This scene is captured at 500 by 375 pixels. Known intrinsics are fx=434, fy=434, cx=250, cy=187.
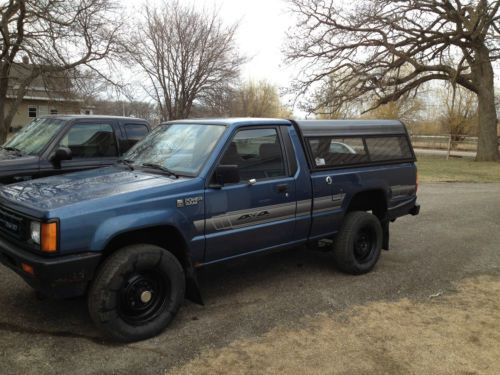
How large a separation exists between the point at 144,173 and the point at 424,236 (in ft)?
17.0

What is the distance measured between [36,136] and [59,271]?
444 cm

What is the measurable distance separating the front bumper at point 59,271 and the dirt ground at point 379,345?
0.99m

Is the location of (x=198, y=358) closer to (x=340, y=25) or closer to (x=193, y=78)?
(x=340, y=25)

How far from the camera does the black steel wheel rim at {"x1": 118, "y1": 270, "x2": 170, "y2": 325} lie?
11.6 feet

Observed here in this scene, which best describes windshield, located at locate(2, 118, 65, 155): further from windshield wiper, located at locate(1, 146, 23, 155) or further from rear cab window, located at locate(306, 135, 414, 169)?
rear cab window, located at locate(306, 135, 414, 169)

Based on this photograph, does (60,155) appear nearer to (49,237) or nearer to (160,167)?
(160,167)

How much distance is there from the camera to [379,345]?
3.62 metres

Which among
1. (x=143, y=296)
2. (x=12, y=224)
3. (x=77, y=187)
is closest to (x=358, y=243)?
(x=143, y=296)

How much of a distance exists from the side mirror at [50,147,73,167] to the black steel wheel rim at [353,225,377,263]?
4.10 m

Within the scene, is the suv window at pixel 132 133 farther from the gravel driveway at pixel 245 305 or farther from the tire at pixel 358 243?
the tire at pixel 358 243

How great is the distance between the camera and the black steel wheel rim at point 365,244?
17.8 ft

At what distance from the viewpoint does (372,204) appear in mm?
5812

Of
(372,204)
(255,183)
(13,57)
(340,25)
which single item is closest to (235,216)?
(255,183)

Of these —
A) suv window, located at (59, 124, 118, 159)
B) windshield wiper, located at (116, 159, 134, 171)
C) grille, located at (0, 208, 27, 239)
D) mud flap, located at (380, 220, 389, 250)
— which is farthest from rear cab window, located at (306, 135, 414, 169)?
suv window, located at (59, 124, 118, 159)
